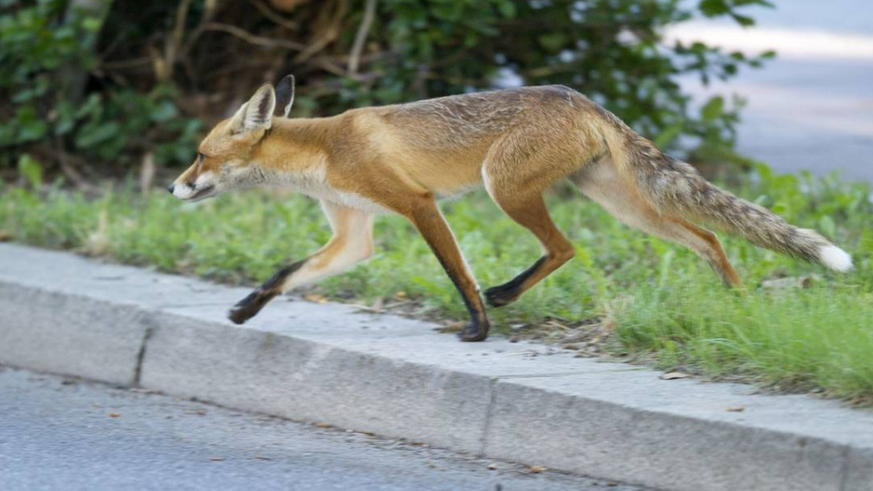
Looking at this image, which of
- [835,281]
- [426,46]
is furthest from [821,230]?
[426,46]

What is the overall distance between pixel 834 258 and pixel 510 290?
132cm

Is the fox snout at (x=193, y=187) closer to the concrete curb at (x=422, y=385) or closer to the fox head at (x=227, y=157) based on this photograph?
the fox head at (x=227, y=157)

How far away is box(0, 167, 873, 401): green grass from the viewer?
14.5 feet

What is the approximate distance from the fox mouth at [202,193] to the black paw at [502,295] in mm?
1310

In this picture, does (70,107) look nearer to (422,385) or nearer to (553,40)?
(553,40)

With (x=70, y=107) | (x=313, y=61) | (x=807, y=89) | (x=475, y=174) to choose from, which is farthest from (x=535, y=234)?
(x=807, y=89)

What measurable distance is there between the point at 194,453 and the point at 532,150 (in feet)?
6.02

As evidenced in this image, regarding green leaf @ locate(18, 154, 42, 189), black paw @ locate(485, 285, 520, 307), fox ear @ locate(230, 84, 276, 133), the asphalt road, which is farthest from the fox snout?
green leaf @ locate(18, 154, 42, 189)

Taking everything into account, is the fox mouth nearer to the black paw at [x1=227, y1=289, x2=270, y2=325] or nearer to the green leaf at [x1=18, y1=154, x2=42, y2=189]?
the black paw at [x1=227, y1=289, x2=270, y2=325]

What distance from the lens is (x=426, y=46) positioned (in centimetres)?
856

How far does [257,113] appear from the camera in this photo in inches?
216

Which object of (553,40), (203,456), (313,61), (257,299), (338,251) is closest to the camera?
(203,456)

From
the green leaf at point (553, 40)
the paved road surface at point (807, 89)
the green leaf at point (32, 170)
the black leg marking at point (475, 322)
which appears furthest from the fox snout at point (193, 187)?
the paved road surface at point (807, 89)

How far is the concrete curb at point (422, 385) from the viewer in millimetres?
3852
